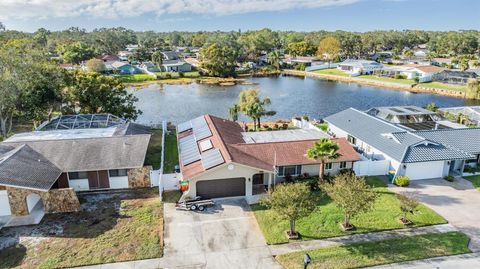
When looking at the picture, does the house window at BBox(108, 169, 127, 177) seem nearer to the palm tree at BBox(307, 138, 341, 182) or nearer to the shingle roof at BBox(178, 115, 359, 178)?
the shingle roof at BBox(178, 115, 359, 178)

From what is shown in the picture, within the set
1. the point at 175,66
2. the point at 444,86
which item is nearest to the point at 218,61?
the point at 175,66

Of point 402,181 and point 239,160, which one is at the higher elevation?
point 239,160

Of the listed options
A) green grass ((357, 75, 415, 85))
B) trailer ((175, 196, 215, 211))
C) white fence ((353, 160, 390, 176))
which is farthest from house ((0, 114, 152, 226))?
green grass ((357, 75, 415, 85))

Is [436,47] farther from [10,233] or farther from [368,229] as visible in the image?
[10,233]

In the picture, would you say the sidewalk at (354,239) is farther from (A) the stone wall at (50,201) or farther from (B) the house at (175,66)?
(B) the house at (175,66)

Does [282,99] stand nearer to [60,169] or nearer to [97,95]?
[97,95]

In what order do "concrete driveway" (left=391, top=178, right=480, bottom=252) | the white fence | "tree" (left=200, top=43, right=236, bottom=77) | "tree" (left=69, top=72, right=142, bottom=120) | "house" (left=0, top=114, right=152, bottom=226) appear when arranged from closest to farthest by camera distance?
1. "concrete driveway" (left=391, top=178, right=480, bottom=252)
2. "house" (left=0, top=114, right=152, bottom=226)
3. the white fence
4. "tree" (left=69, top=72, right=142, bottom=120)
5. "tree" (left=200, top=43, right=236, bottom=77)
